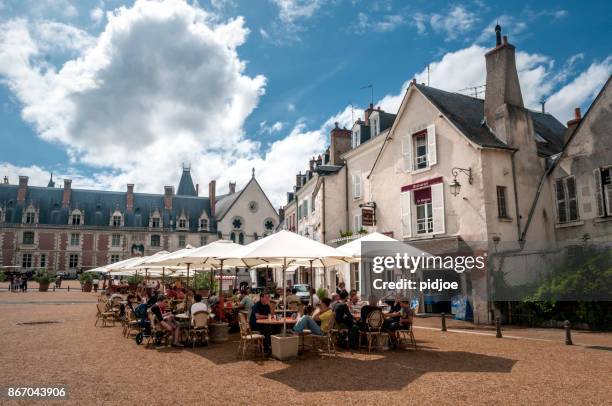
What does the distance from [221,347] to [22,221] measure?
4590cm

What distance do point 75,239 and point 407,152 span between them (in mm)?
42288

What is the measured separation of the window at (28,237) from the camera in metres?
44.8

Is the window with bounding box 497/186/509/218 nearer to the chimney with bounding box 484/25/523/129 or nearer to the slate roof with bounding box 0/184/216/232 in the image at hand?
the chimney with bounding box 484/25/523/129

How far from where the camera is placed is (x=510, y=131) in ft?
50.0

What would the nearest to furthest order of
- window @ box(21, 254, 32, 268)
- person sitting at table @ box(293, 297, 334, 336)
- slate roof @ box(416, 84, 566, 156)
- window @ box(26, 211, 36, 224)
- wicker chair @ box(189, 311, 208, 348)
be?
person sitting at table @ box(293, 297, 334, 336), wicker chair @ box(189, 311, 208, 348), slate roof @ box(416, 84, 566, 156), window @ box(21, 254, 32, 268), window @ box(26, 211, 36, 224)

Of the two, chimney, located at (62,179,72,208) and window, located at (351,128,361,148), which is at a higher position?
chimney, located at (62,179,72,208)

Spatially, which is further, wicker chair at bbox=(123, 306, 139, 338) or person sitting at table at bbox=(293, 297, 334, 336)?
wicker chair at bbox=(123, 306, 139, 338)

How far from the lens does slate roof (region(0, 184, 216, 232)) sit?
46.2 meters

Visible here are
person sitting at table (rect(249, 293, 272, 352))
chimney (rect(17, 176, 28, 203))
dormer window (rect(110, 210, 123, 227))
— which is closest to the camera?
person sitting at table (rect(249, 293, 272, 352))

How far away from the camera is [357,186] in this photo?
22406 millimetres

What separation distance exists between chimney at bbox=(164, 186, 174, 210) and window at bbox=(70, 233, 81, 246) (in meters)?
10.1

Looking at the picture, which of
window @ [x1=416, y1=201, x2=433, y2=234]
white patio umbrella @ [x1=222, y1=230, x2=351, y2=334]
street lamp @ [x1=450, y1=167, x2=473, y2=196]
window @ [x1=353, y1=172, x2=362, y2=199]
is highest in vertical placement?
window @ [x1=353, y1=172, x2=362, y2=199]

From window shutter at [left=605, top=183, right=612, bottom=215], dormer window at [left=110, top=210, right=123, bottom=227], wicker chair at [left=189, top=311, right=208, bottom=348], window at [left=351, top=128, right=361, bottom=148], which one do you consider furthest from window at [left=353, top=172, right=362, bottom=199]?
dormer window at [left=110, top=210, right=123, bottom=227]

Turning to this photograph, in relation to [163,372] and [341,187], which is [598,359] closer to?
[163,372]
